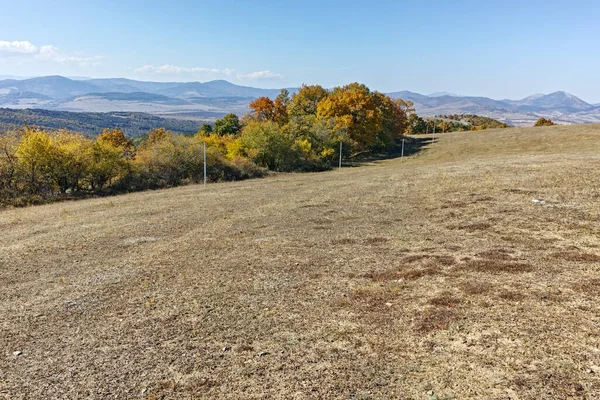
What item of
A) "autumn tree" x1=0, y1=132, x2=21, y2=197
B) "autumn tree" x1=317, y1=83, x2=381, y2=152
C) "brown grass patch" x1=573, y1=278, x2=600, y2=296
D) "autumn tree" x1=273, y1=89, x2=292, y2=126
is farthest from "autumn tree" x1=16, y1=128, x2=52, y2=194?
"autumn tree" x1=273, y1=89, x2=292, y2=126

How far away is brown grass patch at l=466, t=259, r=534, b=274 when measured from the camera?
763 cm

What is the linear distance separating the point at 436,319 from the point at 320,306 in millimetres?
2040

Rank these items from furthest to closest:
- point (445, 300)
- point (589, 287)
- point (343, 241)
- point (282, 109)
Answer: point (282, 109) < point (343, 241) < point (445, 300) < point (589, 287)

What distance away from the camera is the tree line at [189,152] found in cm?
2859

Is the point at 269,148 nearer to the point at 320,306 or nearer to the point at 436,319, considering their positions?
the point at 320,306

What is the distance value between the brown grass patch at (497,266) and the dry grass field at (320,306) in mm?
60

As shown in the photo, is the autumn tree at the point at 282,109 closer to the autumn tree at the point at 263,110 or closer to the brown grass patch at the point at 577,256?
the autumn tree at the point at 263,110

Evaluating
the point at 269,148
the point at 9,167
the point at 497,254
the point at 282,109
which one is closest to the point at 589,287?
the point at 497,254

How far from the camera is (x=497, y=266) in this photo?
26.0 feet

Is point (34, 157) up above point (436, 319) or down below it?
above

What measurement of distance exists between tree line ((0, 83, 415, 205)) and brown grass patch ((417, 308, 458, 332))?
1162 inches

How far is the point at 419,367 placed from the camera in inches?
190

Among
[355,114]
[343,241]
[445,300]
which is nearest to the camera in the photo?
[445,300]

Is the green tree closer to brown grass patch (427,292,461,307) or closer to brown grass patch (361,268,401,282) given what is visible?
brown grass patch (361,268,401,282)
